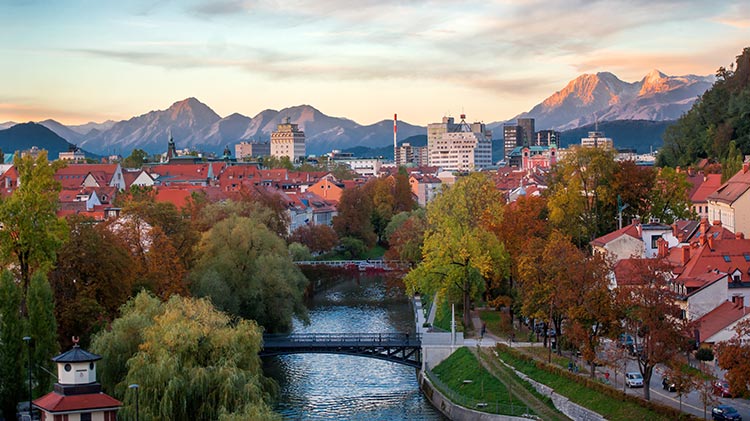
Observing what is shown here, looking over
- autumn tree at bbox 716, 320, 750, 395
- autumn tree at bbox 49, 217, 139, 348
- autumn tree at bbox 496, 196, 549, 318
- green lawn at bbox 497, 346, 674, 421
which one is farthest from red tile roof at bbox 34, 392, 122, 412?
autumn tree at bbox 496, 196, 549, 318

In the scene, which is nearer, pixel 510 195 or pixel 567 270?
pixel 567 270

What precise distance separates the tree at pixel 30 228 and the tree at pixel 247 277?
1209cm

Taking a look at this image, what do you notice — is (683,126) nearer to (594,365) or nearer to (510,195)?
(510,195)

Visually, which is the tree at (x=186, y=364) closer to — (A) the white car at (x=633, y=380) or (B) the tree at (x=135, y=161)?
(A) the white car at (x=633, y=380)

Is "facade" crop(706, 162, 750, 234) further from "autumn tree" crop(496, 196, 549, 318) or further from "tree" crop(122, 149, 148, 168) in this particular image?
"tree" crop(122, 149, 148, 168)

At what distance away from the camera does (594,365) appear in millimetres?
41031

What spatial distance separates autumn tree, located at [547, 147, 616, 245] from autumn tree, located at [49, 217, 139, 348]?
28.6 metres

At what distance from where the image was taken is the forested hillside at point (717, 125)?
9606cm

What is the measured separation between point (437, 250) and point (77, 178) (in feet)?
239

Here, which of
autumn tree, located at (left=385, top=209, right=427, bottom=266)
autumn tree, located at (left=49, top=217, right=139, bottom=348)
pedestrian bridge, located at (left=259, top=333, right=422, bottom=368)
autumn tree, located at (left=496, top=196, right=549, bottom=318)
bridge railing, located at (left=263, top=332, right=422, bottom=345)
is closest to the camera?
autumn tree, located at (left=49, top=217, right=139, bottom=348)

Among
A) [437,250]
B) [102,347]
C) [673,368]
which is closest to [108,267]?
[102,347]

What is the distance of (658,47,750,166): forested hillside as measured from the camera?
96.1m

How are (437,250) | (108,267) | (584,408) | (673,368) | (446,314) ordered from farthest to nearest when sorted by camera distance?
(446,314)
(437,250)
(108,267)
(584,408)
(673,368)

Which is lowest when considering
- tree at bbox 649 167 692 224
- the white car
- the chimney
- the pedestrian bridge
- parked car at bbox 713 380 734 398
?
the pedestrian bridge
